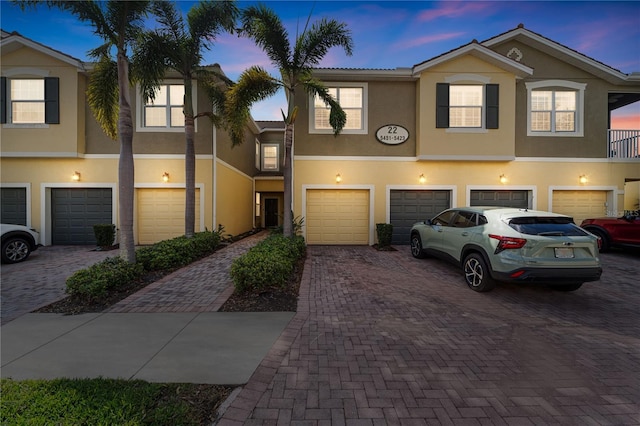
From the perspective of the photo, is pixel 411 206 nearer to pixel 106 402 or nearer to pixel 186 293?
pixel 186 293

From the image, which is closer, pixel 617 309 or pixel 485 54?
pixel 617 309

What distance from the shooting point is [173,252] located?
23.9 feet

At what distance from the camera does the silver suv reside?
4.73 m

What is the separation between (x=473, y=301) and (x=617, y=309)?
2.32 metres

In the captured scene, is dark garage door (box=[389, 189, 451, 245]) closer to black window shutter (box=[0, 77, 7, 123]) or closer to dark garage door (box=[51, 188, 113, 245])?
dark garage door (box=[51, 188, 113, 245])

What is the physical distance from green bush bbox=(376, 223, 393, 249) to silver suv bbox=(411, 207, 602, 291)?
4.06 metres

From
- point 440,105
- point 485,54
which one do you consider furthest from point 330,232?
point 485,54

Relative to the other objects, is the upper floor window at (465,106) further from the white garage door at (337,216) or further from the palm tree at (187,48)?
the palm tree at (187,48)

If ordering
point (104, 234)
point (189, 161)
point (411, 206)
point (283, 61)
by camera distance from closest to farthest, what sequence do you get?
point (283, 61) < point (189, 161) < point (104, 234) < point (411, 206)

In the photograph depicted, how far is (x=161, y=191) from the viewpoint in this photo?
1094cm

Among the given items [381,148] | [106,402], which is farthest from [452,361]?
[381,148]

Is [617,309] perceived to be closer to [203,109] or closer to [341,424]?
[341,424]

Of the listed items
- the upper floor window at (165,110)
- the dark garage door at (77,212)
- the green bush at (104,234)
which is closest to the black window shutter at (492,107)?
the upper floor window at (165,110)

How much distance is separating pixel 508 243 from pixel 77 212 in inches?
555
